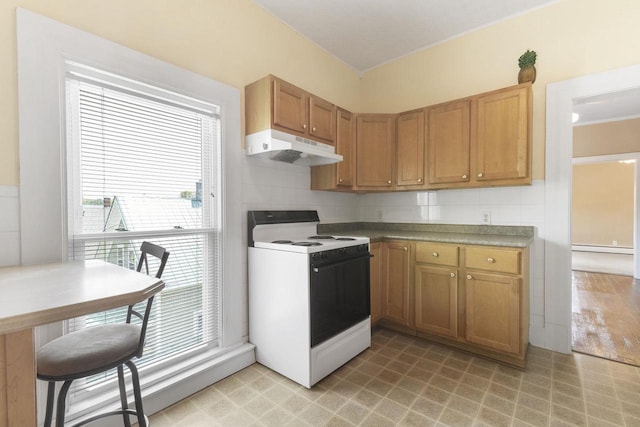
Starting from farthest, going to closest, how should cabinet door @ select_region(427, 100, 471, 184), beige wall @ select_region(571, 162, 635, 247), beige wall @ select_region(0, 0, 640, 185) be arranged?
1. beige wall @ select_region(571, 162, 635, 247)
2. cabinet door @ select_region(427, 100, 471, 184)
3. beige wall @ select_region(0, 0, 640, 185)

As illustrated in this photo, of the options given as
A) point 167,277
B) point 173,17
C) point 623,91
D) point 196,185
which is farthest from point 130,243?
point 623,91

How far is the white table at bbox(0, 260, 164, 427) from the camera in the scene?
2.28ft

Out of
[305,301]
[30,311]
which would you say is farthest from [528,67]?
[30,311]

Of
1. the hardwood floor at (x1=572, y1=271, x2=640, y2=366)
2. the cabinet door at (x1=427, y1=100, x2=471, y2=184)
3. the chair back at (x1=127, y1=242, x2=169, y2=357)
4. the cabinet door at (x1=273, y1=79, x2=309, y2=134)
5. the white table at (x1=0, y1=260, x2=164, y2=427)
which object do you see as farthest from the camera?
the cabinet door at (x1=427, y1=100, x2=471, y2=184)

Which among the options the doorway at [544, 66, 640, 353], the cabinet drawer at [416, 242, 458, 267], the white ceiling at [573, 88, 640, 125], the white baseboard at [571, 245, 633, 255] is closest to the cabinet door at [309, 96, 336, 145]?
the cabinet drawer at [416, 242, 458, 267]

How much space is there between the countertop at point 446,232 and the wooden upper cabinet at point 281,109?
3.61ft

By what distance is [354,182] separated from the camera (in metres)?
3.05

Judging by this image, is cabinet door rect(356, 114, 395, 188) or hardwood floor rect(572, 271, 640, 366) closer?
hardwood floor rect(572, 271, 640, 366)

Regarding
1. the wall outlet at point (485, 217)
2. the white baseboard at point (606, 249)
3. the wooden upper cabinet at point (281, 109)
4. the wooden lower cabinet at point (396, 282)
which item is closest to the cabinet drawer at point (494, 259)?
the wooden lower cabinet at point (396, 282)

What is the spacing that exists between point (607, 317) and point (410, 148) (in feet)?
9.06

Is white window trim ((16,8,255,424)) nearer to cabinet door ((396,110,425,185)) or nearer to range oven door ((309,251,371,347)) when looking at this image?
range oven door ((309,251,371,347))

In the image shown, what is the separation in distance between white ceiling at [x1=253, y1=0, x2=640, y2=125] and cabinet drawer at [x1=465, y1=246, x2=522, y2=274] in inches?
58.6

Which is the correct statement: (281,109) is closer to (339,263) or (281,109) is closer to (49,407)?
(339,263)

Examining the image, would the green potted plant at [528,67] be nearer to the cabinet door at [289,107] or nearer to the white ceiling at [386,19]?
the white ceiling at [386,19]
